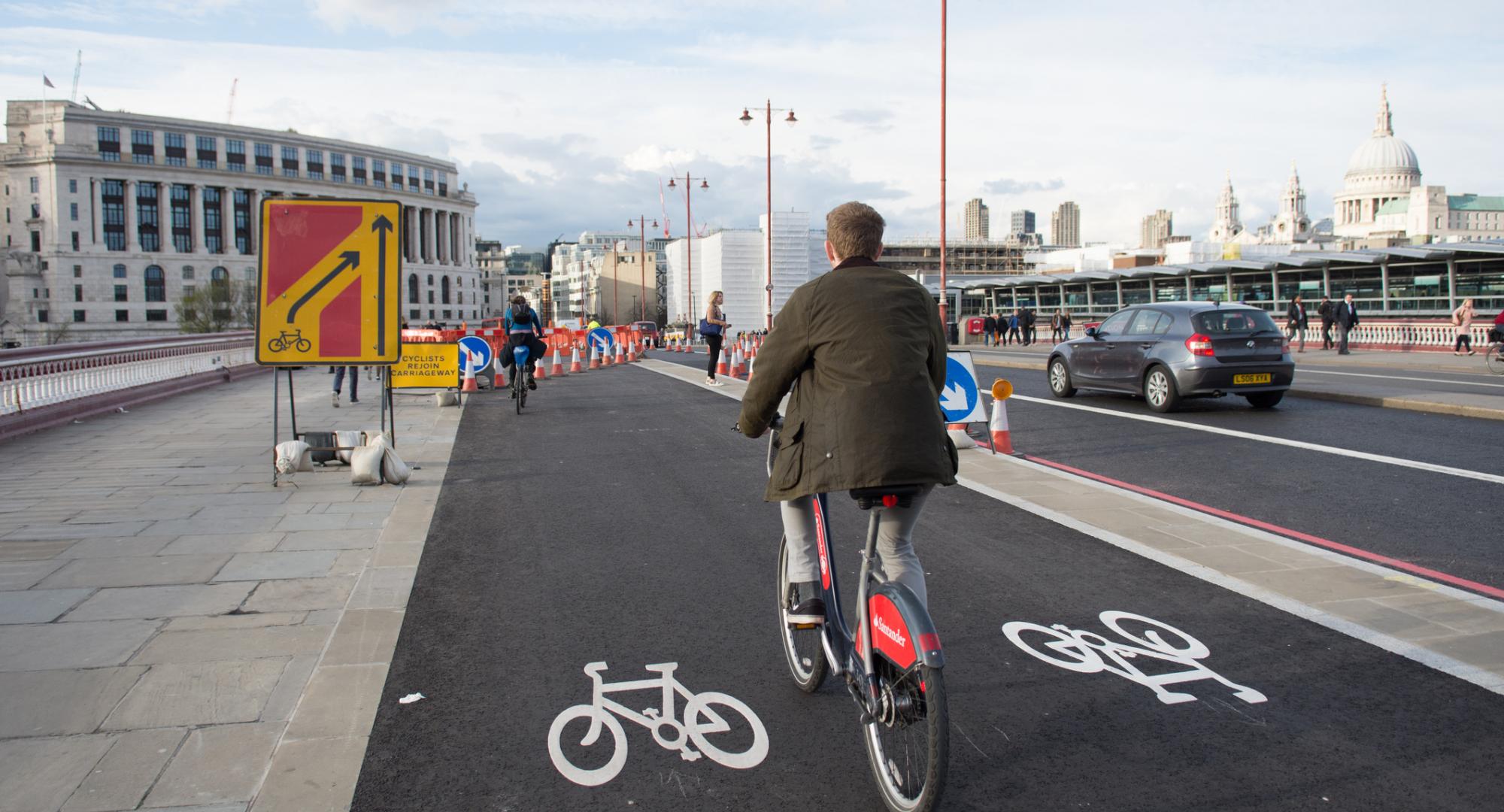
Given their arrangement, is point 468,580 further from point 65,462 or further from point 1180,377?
point 1180,377

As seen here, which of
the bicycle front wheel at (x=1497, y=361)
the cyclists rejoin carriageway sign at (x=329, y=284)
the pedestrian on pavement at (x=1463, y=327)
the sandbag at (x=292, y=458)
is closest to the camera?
the cyclists rejoin carriageway sign at (x=329, y=284)

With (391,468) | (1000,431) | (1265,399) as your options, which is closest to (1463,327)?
(1265,399)

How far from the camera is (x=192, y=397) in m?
19.9

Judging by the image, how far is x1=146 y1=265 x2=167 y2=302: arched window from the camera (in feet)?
375

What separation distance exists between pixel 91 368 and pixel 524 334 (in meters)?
6.55

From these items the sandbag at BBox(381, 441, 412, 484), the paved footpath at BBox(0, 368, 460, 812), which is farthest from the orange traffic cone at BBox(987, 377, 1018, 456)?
the sandbag at BBox(381, 441, 412, 484)

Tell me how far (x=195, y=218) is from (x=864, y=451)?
430ft

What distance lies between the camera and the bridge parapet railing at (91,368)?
13.1 metres

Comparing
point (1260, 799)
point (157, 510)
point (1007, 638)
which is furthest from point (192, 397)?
point (1260, 799)

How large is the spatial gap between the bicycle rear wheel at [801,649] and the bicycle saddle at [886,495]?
77cm

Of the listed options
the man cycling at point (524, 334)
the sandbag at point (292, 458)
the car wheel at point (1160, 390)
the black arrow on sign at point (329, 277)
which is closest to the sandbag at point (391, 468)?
the sandbag at point (292, 458)

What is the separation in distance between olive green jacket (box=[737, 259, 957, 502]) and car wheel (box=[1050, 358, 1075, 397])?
46.9ft

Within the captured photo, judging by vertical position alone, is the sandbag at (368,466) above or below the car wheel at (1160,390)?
below

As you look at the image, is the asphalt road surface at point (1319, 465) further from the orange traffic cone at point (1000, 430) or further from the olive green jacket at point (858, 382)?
the olive green jacket at point (858, 382)
